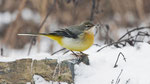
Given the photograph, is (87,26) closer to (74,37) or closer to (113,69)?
(74,37)

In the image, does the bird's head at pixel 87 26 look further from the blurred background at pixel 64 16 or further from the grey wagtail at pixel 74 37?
the blurred background at pixel 64 16

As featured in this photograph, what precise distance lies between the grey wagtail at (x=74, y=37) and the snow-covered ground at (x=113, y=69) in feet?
0.50

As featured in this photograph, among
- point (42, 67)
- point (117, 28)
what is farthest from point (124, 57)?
point (117, 28)

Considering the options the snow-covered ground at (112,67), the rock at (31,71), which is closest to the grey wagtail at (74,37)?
the snow-covered ground at (112,67)

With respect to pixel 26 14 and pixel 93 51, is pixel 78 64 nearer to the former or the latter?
pixel 93 51

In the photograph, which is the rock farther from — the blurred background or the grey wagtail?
the blurred background

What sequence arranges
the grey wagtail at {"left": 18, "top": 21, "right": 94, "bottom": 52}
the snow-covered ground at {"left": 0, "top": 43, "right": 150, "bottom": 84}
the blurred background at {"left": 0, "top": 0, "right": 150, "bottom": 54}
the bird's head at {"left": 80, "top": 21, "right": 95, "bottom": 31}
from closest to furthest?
the snow-covered ground at {"left": 0, "top": 43, "right": 150, "bottom": 84} < the grey wagtail at {"left": 18, "top": 21, "right": 94, "bottom": 52} < the bird's head at {"left": 80, "top": 21, "right": 95, "bottom": 31} < the blurred background at {"left": 0, "top": 0, "right": 150, "bottom": 54}

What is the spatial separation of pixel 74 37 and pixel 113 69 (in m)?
0.72

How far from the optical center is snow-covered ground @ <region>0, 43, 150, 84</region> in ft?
14.4

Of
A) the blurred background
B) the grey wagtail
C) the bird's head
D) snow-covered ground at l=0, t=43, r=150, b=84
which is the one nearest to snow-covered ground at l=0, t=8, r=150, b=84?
snow-covered ground at l=0, t=43, r=150, b=84

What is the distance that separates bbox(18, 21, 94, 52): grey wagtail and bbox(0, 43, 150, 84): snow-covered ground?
0.50 ft

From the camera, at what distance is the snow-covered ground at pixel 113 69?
4379mm

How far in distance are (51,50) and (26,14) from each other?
55.7 inches

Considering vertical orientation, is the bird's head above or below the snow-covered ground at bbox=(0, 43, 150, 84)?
above
